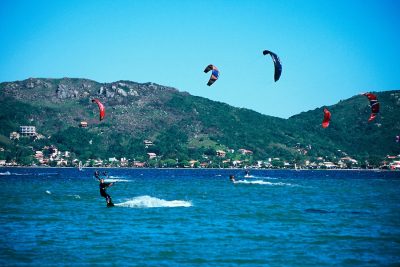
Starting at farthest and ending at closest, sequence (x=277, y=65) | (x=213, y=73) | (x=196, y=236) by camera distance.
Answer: (x=213, y=73), (x=277, y=65), (x=196, y=236)

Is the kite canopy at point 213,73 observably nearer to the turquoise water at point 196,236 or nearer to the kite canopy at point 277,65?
the kite canopy at point 277,65

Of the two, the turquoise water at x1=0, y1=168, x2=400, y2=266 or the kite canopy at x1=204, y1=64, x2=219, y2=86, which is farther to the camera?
the kite canopy at x1=204, y1=64, x2=219, y2=86

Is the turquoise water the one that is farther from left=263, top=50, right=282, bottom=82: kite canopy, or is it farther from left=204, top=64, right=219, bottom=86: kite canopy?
left=204, top=64, right=219, bottom=86: kite canopy

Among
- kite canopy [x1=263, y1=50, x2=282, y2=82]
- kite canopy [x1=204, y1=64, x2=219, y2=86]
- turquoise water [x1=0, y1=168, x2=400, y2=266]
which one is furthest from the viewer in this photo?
kite canopy [x1=204, y1=64, x2=219, y2=86]

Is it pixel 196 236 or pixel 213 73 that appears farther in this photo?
pixel 213 73

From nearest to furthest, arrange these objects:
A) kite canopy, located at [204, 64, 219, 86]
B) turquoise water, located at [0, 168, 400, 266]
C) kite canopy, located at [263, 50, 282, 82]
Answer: turquoise water, located at [0, 168, 400, 266]
kite canopy, located at [263, 50, 282, 82]
kite canopy, located at [204, 64, 219, 86]

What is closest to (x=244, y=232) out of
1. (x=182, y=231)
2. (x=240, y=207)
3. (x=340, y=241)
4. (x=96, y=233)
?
(x=182, y=231)

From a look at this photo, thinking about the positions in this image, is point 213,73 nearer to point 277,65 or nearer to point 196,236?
point 277,65

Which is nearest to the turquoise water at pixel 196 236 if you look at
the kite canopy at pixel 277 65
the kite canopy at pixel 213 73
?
the kite canopy at pixel 277 65

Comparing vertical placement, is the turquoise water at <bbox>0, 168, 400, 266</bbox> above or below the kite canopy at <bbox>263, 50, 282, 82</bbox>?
below

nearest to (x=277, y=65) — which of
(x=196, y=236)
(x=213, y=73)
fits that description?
(x=213, y=73)

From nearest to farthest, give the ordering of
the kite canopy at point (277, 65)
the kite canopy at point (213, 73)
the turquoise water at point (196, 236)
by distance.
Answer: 1. the turquoise water at point (196, 236)
2. the kite canopy at point (277, 65)
3. the kite canopy at point (213, 73)

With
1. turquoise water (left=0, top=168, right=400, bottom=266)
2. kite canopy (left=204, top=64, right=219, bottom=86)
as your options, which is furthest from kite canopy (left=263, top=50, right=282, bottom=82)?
turquoise water (left=0, top=168, right=400, bottom=266)

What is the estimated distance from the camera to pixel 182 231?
73.9 ft
